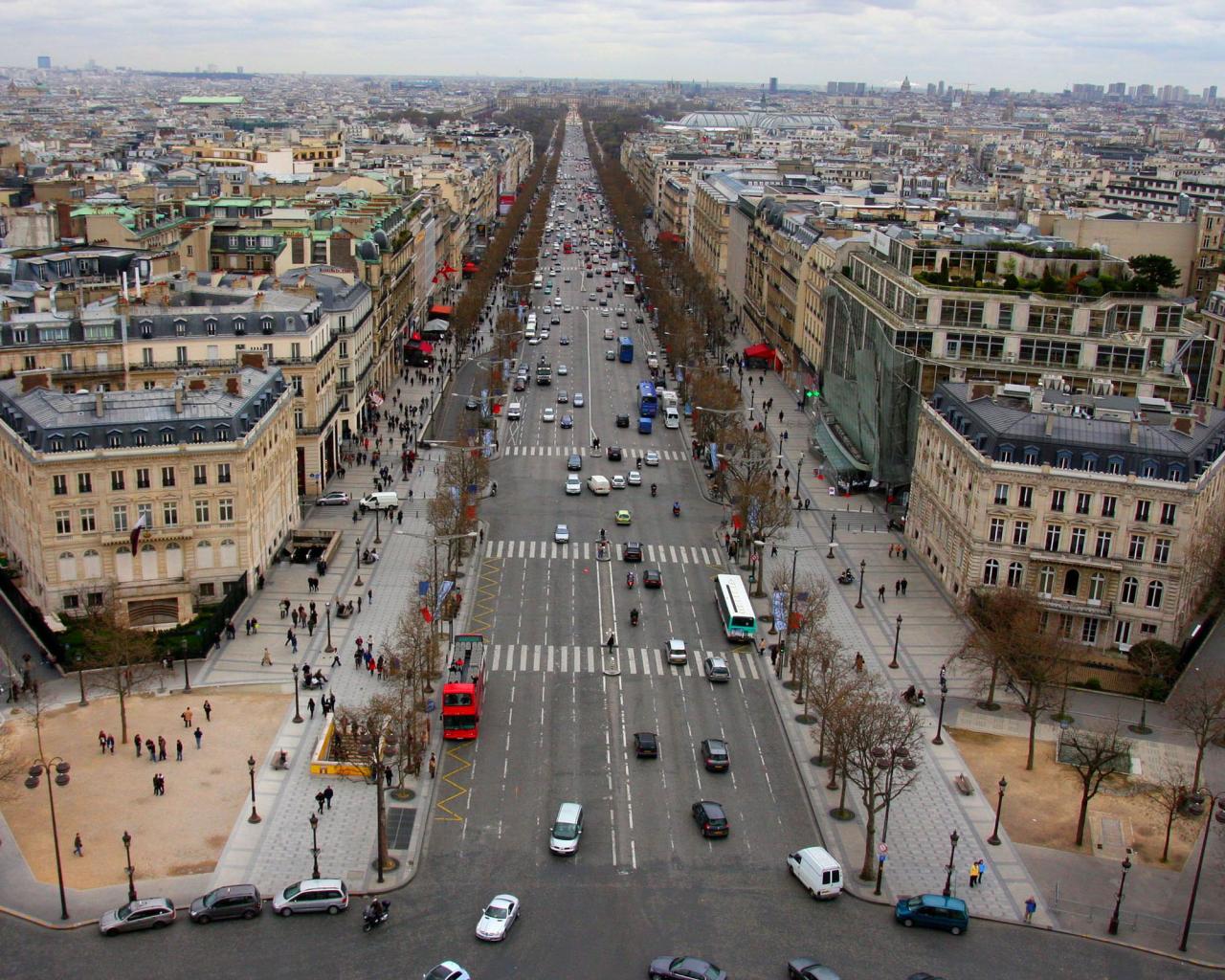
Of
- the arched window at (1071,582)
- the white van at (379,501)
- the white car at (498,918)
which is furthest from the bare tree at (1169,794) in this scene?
the white van at (379,501)

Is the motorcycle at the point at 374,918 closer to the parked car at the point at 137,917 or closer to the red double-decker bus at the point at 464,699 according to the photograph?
the parked car at the point at 137,917

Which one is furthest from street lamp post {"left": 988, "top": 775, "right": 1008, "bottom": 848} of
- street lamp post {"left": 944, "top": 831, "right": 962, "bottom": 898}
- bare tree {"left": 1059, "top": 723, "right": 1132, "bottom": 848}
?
bare tree {"left": 1059, "top": 723, "right": 1132, "bottom": 848}

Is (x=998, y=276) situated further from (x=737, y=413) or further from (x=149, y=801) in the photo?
(x=149, y=801)

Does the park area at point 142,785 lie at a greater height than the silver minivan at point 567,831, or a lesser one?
lesser

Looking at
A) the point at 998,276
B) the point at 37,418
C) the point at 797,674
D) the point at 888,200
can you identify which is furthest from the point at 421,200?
the point at 797,674

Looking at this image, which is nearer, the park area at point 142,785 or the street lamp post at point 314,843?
the street lamp post at point 314,843

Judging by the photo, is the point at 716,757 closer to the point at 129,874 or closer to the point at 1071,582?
the point at 129,874

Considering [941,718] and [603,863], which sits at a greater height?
[941,718]

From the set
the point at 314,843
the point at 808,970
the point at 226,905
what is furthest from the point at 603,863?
the point at 226,905

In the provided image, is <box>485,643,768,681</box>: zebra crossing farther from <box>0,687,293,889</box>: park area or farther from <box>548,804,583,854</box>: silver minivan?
<box>548,804,583,854</box>: silver minivan
